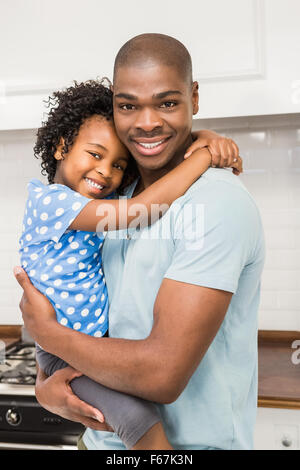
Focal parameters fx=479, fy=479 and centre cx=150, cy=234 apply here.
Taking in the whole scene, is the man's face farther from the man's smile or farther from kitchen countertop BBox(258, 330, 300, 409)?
kitchen countertop BBox(258, 330, 300, 409)

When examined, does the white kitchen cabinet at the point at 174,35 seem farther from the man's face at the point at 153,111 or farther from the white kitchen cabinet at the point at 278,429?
the white kitchen cabinet at the point at 278,429

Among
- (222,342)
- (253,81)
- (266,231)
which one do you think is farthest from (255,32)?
(222,342)

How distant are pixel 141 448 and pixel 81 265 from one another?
401 millimetres

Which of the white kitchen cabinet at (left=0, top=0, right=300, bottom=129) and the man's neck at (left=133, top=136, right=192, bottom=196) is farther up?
the white kitchen cabinet at (left=0, top=0, right=300, bottom=129)

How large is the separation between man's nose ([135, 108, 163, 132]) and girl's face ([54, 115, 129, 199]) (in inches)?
7.5

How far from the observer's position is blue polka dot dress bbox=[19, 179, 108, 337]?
3.47ft

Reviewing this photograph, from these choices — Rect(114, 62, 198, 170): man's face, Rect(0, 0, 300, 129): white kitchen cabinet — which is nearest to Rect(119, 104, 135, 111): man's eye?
Rect(114, 62, 198, 170): man's face

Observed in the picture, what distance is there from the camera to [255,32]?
5.03 ft

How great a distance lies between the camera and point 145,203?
0.93 m

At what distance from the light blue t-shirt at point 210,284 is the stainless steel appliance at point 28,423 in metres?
0.78

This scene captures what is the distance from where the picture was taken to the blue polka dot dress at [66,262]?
41.6 inches

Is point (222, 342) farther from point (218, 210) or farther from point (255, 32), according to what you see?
point (255, 32)

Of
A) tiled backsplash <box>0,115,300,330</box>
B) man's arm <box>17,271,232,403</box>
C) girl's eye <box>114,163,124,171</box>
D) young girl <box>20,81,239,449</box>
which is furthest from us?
tiled backsplash <box>0,115,300,330</box>

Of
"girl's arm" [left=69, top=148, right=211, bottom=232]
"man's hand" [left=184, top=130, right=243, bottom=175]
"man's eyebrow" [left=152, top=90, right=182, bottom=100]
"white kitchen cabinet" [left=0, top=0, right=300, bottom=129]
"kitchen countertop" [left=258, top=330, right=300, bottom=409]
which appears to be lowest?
"kitchen countertop" [left=258, top=330, right=300, bottom=409]
